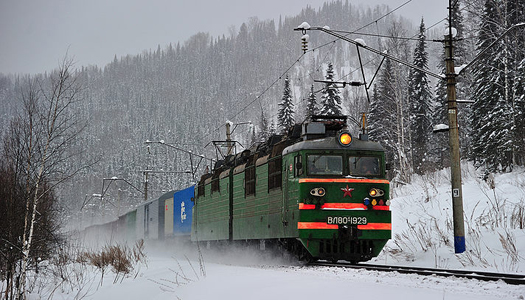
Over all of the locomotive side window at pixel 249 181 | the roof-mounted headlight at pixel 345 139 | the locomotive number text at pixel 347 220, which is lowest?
the locomotive number text at pixel 347 220

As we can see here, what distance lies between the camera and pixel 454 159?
1410cm

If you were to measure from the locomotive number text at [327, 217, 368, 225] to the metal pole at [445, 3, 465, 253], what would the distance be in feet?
7.51

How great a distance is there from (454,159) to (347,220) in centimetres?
331

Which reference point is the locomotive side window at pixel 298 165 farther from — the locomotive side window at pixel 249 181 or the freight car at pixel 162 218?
the freight car at pixel 162 218

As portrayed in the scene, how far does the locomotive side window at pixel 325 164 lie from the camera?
1310cm

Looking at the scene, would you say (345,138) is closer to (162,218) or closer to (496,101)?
(496,101)

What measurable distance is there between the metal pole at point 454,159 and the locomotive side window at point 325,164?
286cm

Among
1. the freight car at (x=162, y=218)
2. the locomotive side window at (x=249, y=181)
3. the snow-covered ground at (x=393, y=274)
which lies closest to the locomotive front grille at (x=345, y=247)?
the snow-covered ground at (x=393, y=274)

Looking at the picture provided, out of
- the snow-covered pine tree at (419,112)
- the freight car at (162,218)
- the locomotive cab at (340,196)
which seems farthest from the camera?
the snow-covered pine tree at (419,112)

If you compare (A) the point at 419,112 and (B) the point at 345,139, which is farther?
(A) the point at 419,112

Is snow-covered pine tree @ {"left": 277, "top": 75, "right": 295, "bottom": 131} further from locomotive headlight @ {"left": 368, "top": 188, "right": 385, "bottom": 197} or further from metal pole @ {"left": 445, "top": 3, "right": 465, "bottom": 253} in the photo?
locomotive headlight @ {"left": 368, "top": 188, "right": 385, "bottom": 197}

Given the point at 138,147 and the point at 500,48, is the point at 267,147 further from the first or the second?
the point at 138,147

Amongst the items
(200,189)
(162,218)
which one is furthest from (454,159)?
(162,218)

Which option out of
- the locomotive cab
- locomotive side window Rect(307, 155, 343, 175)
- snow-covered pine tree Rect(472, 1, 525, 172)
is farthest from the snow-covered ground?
snow-covered pine tree Rect(472, 1, 525, 172)
